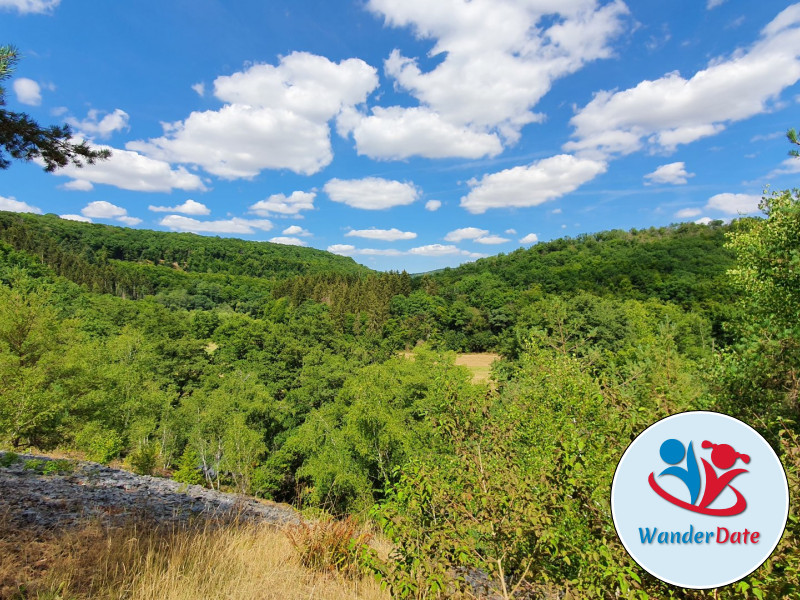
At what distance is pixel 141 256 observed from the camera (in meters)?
151

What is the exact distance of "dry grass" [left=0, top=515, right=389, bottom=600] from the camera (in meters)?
3.42

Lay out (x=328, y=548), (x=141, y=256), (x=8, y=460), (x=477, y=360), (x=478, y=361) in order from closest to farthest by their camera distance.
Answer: (x=328, y=548) → (x=8, y=460) → (x=478, y=361) → (x=477, y=360) → (x=141, y=256)

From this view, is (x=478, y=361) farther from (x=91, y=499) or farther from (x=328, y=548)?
(x=328, y=548)

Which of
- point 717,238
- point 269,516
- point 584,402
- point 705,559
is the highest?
point 717,238

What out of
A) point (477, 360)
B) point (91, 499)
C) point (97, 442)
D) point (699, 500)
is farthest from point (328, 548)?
point (477, 360)

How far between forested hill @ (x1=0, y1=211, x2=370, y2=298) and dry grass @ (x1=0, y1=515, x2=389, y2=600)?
98.1 m

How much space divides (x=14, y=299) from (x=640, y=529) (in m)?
29.8

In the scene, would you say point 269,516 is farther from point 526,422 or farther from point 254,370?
point 254,370

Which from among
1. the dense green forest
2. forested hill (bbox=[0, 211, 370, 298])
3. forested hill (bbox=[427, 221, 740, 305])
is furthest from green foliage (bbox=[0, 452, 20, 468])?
forested hill (bbox=[0, 211, 370, 298])

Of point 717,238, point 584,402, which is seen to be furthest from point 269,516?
point 717,238

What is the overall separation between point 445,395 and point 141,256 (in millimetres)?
181453

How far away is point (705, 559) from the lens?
1.67 m

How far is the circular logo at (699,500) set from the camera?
5.33 feet

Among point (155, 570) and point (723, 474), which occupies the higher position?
point (723, 474)
